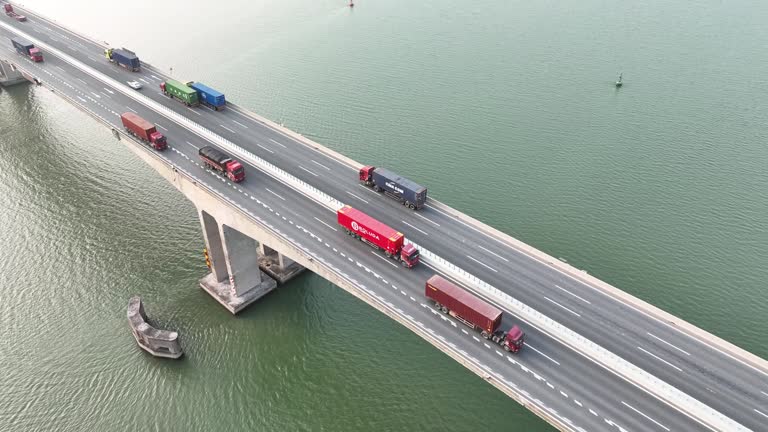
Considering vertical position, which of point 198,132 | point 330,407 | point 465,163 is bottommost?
point 330,407

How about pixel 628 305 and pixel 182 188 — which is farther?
pixel 182 188

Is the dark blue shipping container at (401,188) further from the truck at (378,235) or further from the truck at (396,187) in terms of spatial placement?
the truck at (378,235)

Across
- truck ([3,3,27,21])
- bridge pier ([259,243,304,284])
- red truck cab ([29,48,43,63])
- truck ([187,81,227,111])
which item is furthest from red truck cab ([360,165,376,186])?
truck ([3,3,27,21])

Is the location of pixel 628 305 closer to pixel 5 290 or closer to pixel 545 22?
pixel 5 290

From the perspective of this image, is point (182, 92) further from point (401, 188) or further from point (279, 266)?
point (401, 188)

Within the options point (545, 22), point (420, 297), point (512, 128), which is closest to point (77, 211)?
point (420, 297)

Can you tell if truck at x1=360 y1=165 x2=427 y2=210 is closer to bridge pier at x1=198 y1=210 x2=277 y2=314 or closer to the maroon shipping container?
the maroon shipping container

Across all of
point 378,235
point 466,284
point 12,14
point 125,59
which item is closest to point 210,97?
point 125,59

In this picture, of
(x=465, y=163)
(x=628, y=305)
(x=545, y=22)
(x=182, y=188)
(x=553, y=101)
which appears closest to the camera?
(x=628, y=305)
